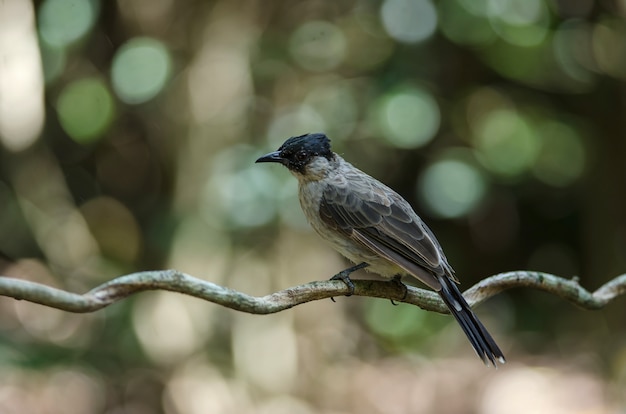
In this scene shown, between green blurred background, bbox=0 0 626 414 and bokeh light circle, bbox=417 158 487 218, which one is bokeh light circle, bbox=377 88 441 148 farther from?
→ bokeh light circle, bbox=417 158 487 218

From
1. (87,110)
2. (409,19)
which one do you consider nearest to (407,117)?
(409,19)

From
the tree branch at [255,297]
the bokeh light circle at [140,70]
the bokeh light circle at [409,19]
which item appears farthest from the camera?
the bokeh light circle at [409,19]

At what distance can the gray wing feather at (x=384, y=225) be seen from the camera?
3236 mm

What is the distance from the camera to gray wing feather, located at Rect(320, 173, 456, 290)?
3.24m

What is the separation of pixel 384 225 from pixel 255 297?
1.34 metres

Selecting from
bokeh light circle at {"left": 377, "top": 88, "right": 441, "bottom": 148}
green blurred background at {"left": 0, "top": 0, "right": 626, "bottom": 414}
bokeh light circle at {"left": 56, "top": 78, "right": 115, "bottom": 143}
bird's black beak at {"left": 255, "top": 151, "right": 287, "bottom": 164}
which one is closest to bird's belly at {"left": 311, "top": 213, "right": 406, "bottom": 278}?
bird's black beak at {"left": 255, "top": 151, "right": 287, "bottom": 164}

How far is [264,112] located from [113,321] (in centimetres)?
202

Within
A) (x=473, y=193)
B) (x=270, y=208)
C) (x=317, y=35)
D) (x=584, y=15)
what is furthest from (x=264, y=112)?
(x=584, y=15)

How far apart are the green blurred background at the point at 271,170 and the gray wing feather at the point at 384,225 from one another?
1596 mm

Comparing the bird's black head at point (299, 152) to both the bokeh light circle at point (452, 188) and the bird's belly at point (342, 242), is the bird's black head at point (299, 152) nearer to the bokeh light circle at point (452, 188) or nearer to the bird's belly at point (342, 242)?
the bird's belly at point (342, 242)

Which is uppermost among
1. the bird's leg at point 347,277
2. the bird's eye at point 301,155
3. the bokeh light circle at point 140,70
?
the bokeh light circle at point 140,70

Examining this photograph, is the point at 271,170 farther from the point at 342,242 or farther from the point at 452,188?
the point at 342,242

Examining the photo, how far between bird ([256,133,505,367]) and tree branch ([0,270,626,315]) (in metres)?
0.09

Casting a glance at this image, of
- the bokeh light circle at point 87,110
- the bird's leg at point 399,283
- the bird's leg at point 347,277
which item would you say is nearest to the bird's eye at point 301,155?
the bird's leg at point 347,277
